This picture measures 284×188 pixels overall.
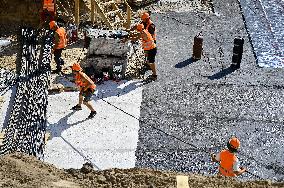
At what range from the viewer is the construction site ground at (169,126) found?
11305 mm

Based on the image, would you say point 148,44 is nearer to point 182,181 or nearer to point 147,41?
point 147,41

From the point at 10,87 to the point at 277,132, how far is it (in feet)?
23.9

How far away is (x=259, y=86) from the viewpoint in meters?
17.0

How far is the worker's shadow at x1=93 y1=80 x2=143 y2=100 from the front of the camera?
54.0 ft

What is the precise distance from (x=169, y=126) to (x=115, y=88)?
95.6 inches

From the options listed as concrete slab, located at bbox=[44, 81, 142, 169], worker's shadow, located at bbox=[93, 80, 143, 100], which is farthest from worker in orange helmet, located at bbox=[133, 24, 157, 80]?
concrete slab, located at bbox=[44, 81, 142, 169]

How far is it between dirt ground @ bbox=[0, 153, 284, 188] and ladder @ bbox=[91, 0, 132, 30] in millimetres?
8596

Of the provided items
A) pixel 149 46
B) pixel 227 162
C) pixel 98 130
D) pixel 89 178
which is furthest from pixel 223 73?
pixel 89 178

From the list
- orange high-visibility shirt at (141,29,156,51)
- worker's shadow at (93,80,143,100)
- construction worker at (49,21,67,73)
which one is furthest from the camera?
construction worker at (49,21,67,73)

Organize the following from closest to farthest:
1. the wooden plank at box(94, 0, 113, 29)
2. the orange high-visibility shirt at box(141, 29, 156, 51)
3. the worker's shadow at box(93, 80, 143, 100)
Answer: the worker's shadow at box(93, 80, 143, 100) → the orange high-visibility shirt at box(141, 29, 156, 51) → the wooden plank at box(94, 0, 113, 29)

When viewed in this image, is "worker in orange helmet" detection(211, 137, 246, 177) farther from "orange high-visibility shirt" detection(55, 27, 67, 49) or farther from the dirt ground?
"orange high-visibility shirt" detection(55, 27, 67, 49)

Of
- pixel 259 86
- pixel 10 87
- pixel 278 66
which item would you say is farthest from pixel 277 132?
pixel 10 87

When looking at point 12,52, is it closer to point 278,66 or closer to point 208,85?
point 208,85

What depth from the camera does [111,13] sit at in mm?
20156
